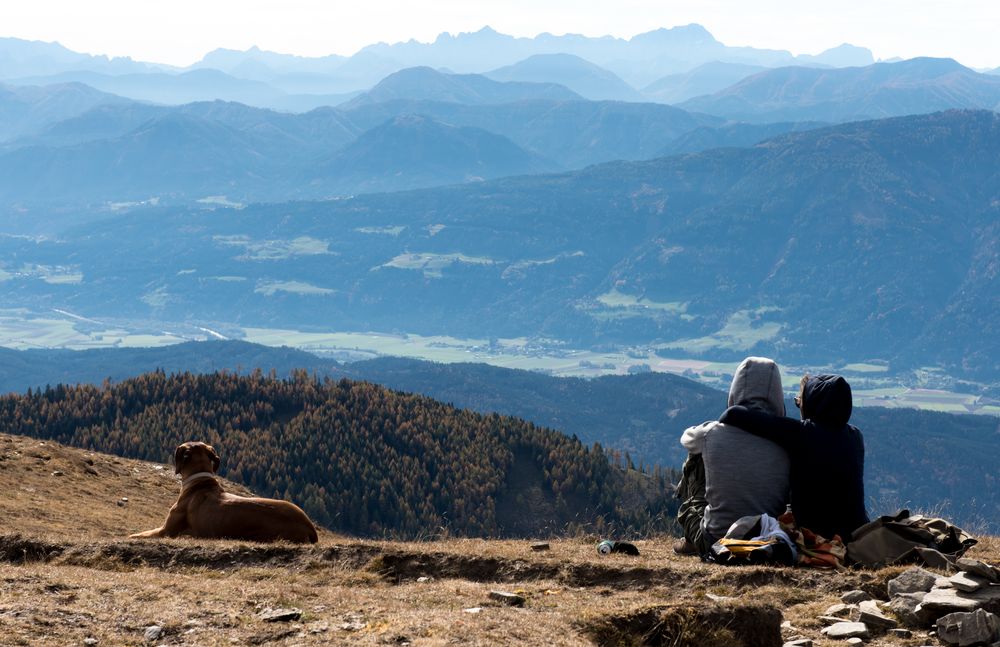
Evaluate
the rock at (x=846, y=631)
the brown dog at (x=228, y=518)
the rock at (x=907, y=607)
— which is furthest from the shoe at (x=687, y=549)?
the brown dog at (x=228, y=518)

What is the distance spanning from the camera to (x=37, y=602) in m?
11.5

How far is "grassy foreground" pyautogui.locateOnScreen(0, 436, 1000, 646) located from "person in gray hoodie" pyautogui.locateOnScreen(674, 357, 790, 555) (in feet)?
2.59

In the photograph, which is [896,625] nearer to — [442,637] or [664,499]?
[442,637]

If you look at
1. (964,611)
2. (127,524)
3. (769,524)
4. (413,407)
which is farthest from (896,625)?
(413,407)

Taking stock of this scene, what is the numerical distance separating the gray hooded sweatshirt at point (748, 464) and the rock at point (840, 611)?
2.78 m

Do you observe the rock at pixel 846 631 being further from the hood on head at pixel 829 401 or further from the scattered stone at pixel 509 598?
the hood on head at pixel 829 401

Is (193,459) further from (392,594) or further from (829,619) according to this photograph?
(829,619)

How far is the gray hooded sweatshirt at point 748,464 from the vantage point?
14.9 metres

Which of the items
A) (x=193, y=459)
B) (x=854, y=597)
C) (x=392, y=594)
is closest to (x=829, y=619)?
(x=854, y=597)

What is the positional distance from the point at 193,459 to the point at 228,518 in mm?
1480

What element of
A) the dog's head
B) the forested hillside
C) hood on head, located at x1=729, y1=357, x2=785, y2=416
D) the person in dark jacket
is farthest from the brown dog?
the forested hillside

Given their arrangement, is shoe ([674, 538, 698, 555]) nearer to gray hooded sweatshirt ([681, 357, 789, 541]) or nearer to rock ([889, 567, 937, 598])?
gray hooded sweatshirt ([681, 357, 789, 541])

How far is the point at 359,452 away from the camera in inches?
2303

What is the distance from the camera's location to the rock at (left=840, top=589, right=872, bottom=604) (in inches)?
493
